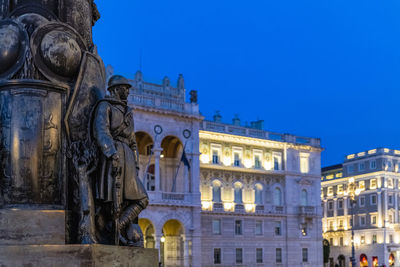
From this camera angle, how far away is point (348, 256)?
76.1 m

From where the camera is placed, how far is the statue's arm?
4.86 metres

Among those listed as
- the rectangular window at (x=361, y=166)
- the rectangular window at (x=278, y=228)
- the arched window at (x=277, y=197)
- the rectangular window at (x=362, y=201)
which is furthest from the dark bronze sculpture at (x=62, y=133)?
the rectangular window at (x=361, y=166)

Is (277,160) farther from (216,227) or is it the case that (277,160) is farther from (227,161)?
(216,227)

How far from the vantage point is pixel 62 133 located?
512 cm

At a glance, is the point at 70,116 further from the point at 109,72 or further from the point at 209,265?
the point at 209,265

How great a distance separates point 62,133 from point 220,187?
136ft

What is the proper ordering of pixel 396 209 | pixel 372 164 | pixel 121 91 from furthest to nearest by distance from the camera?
1. pixel 372 164
2. pixel 396 209
3. pixel 121 91

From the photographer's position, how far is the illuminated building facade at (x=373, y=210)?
69.8 m

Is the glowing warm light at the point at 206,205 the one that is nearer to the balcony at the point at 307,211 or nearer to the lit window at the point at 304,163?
the balcony at the point at 307,211

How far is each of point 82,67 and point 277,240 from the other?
45.0 m

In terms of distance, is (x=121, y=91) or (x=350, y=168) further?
(x=350, y=168)

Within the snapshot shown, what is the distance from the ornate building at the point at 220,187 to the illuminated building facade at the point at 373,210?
65.4 feet

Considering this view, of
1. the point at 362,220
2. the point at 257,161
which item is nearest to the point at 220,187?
the point at 257,161

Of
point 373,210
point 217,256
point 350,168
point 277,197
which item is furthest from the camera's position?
point 350,168
